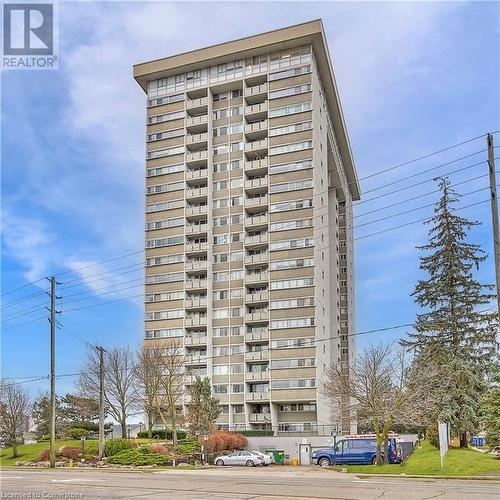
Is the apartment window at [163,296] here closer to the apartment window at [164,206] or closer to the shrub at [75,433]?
the apartment window at [164,206]

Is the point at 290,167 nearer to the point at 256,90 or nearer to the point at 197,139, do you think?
the point at 256,90

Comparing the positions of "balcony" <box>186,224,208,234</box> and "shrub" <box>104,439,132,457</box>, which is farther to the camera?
"balcony" <box>186,224,208,234</box>

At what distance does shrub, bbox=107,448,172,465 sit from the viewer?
49487 mm

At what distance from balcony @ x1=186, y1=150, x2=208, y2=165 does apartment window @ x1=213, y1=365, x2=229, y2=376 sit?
94.0 ft

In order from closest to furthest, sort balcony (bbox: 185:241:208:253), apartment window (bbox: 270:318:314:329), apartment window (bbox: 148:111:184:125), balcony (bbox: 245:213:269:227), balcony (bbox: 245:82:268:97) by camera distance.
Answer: apartment window (bbox: 270:318:314:329) < balcony (bbox: 245:213:269:227) < balcony (bbox: 185:241:208:253) < balcony (bbox: 245:82:268:97) < apartment window (bbox: 148:111:184:125)

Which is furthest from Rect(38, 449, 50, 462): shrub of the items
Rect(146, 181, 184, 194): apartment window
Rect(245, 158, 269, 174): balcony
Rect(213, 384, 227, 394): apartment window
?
Rect(245, 158, 269, 174): balcony

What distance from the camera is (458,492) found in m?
21.5

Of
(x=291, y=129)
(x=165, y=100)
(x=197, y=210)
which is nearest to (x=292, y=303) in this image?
(x=197, y=210)

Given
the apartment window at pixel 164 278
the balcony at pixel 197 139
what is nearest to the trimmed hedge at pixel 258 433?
the apartment window at pixel 164 278

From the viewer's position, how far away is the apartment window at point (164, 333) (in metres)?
85.4

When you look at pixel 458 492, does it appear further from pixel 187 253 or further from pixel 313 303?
pixel 187 253

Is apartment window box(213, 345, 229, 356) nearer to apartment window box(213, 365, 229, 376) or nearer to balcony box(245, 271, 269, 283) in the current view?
apartment window box(213, 365, 229, 376)

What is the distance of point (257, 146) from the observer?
3474 inches

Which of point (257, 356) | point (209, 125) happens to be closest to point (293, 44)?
point (209, 125)
